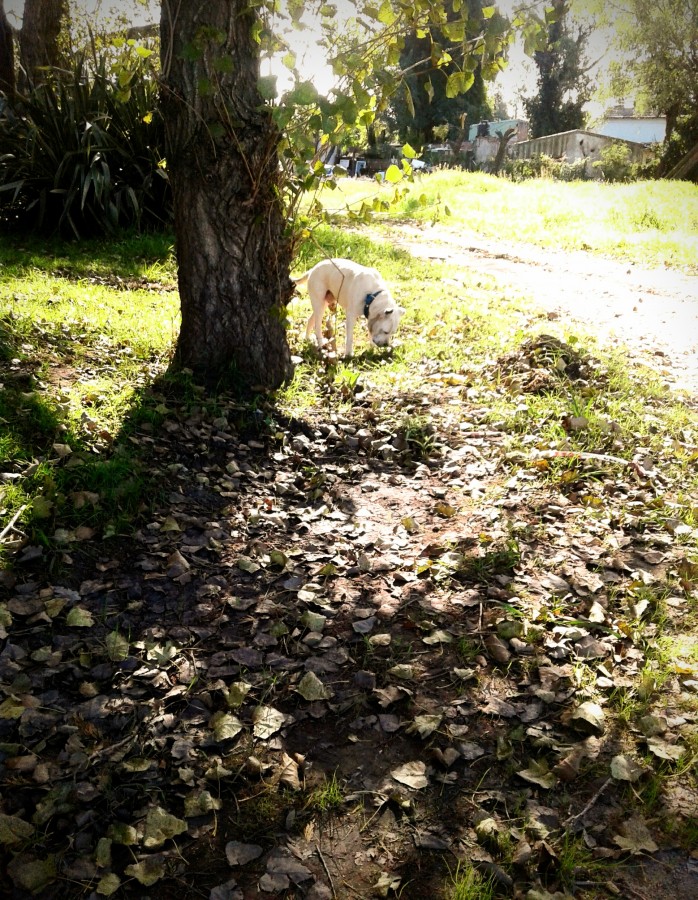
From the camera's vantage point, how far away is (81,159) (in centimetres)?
864

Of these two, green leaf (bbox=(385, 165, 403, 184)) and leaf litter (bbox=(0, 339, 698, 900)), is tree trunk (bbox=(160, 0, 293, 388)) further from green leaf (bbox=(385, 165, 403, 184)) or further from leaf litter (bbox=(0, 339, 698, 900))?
leaf litter (bbox=(0, 339, 698, 900))

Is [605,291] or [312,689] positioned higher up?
[605,291]

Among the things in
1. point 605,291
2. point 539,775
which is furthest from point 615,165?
point 539,775

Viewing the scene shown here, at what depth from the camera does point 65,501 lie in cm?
323

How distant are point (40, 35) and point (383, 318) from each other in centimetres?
972

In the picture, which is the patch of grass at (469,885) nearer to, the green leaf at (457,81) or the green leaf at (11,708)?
the green leaf at (11,708)

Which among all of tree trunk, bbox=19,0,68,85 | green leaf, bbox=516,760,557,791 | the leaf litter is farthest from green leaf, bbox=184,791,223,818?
tree trunk, bbox=19,0,68,85

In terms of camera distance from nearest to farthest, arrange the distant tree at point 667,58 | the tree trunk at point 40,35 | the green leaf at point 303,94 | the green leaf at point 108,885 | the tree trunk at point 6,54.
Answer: the green leaf at point 108,885, the green leaf at point 303,94, the tree trunk at point 6,54, the tree trunk at point 40,35, the distant tree at point 667,58

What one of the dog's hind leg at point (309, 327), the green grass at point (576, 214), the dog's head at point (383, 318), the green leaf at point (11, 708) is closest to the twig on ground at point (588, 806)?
the green leaf at point (11, 708)

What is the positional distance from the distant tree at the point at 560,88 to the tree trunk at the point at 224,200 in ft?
146

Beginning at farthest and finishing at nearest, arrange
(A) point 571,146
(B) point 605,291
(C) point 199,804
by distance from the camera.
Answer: (A) point 571,146
(B) point 605,291
(C) point 199,804

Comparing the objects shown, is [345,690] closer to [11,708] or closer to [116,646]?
[116,646]

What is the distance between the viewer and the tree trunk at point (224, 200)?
4004mm

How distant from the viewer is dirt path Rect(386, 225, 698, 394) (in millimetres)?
6922
